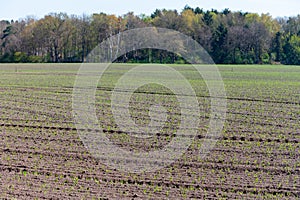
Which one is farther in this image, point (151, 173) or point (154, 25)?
point (154, 25)

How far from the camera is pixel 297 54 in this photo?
85.2 metres

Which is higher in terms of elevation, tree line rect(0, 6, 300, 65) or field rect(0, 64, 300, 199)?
tree line rect(0, 6, 300, 65)

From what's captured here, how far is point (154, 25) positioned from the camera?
287 ft

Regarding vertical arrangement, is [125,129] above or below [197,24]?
below

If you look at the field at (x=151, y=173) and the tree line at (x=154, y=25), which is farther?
the tree line at (x=154, y=25)

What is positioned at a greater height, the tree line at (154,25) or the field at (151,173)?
the tree line at (154,25)

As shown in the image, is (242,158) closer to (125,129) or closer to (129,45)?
(125,129)

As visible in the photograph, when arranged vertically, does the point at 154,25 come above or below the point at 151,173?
above

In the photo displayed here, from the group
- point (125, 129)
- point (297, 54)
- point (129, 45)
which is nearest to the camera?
point (125, 129)

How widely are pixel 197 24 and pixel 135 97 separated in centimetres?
6731

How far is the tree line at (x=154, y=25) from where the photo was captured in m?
83.5

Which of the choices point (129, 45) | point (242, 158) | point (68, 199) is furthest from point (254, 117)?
point (129, 45)

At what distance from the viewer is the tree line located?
274 ft

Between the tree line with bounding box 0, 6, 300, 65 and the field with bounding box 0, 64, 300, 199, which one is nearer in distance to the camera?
the field with bounding box 0, 64, 300, 199
